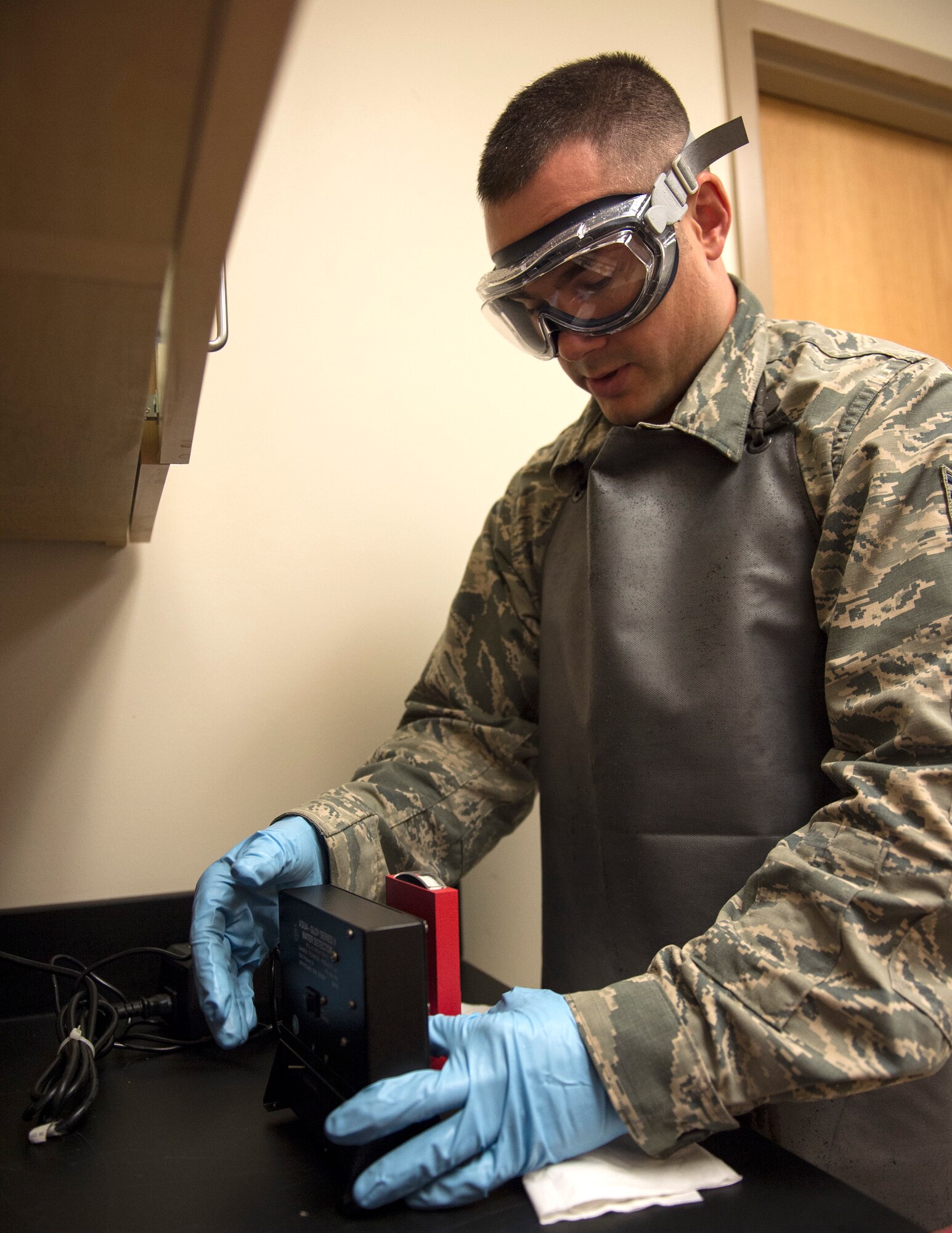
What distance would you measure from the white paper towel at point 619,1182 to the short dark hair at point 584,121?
3.13 ft

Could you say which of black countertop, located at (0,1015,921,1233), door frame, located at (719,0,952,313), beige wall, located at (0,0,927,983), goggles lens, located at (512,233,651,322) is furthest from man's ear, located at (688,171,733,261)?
black countertop, located at (0,1015,921,1233)

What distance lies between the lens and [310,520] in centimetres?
132

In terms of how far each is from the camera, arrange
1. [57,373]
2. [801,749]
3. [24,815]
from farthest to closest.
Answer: [24,815] < [801,749] < [57,373]

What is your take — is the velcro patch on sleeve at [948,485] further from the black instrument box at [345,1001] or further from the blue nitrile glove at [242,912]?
the blue nitrile glove at [242,912]

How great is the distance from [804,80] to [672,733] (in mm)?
1650

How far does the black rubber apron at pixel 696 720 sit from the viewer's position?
86cm

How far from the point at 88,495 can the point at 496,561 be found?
0.56 metres

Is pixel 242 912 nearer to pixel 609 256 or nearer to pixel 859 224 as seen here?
pixel 609 256

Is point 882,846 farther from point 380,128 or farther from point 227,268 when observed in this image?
point 380,128

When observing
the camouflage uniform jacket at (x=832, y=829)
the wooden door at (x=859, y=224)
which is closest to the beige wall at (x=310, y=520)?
the camouflage uniform jacket at (x=832, y=829)

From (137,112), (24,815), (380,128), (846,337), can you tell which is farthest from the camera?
(380,128)

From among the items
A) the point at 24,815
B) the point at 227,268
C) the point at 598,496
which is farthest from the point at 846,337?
the point at 24,815

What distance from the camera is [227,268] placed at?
4.30 ft

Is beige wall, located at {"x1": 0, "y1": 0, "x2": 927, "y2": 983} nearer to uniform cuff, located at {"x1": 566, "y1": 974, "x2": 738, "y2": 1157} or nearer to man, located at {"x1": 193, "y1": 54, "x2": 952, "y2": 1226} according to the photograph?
man, located at {"x1": 193, "y1": 54, "x2": 952, "y2": 1226}
